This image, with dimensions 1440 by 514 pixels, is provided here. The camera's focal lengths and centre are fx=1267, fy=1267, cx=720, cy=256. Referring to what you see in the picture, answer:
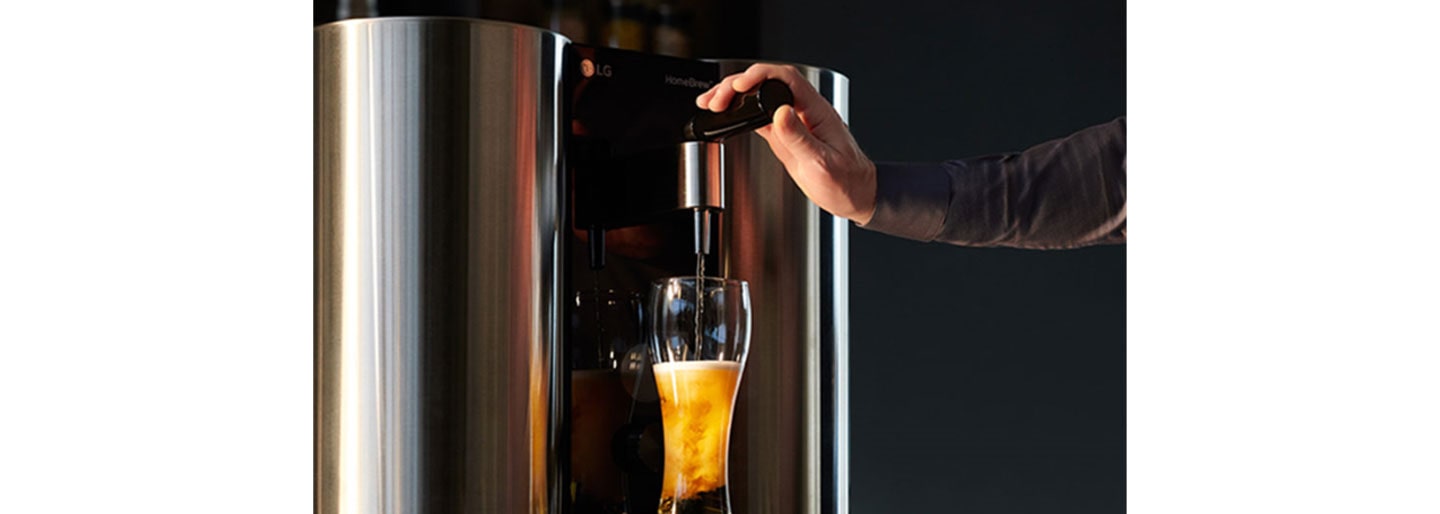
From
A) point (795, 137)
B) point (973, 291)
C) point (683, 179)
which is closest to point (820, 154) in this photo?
point (795, 137)

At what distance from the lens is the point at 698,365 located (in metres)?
1.05

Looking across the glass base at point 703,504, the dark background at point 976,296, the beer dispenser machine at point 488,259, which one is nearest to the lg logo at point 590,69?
the beer dispenser machine at point 488,259

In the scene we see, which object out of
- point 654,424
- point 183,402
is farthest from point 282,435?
point 654,424

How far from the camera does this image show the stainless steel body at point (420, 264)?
1.01m

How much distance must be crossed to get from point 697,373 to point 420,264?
0.24m

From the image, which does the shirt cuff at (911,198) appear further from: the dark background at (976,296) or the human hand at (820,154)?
the dark background at (976,296)

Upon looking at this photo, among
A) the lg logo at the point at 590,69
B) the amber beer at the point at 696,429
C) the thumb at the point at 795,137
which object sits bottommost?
the amber beer at the point at 696,429

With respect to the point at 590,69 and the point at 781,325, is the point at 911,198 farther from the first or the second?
the point at 590,69

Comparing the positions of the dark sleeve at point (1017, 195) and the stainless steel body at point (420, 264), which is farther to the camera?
the dark sleeve at point (1017, 195)

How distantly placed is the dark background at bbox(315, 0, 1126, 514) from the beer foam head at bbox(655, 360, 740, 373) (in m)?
1.01

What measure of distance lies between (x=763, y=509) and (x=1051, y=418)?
798 mm

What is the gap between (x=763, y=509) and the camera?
130 centimetres

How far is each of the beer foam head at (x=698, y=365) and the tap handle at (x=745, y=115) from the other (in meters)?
0.18
